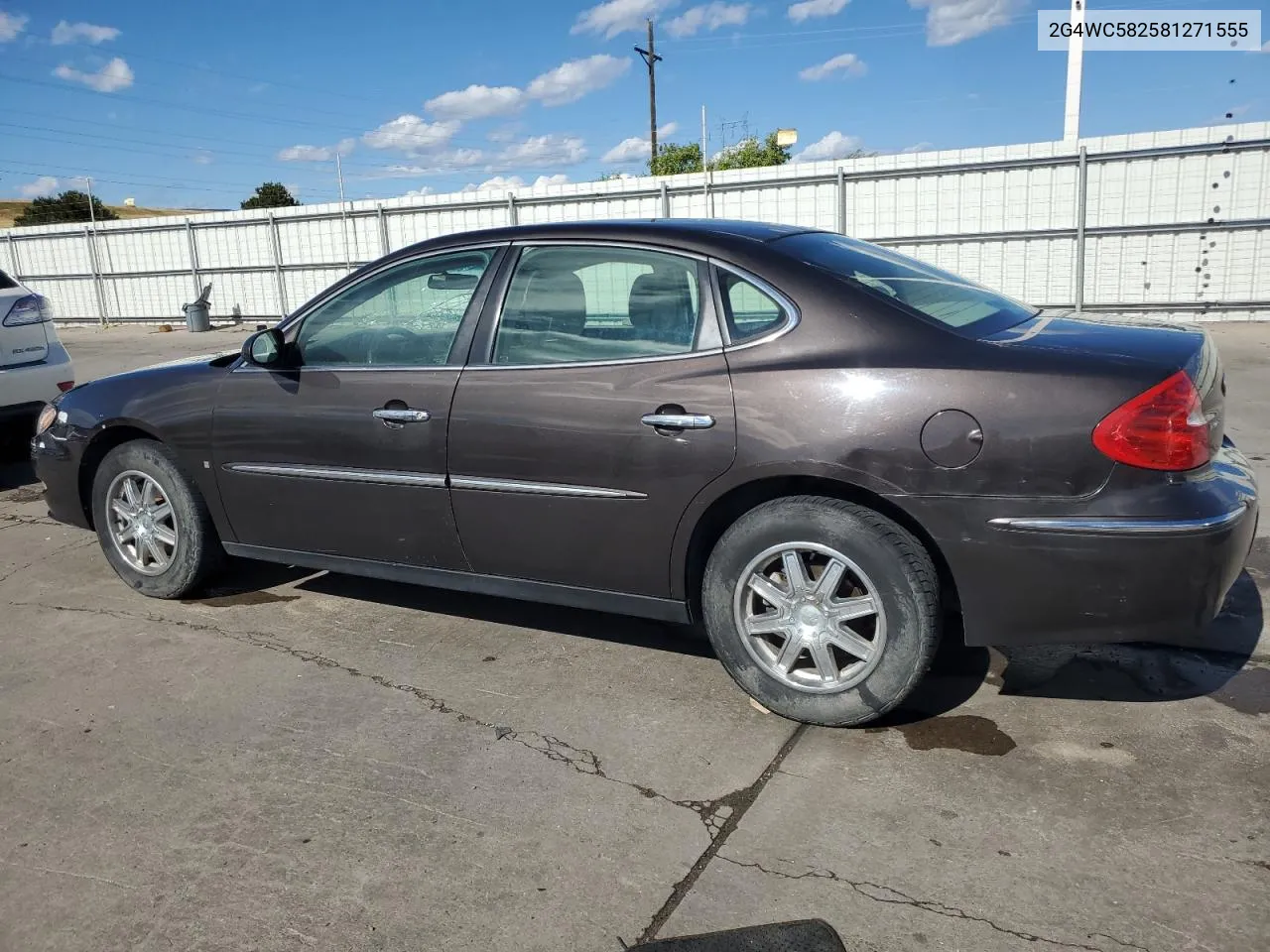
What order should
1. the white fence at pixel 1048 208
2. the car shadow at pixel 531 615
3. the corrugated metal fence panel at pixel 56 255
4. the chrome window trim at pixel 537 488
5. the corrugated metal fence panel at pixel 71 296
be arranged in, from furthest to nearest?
the corrugated metal fence panel at pixel 71 296
the corrugated metal fence panel at pixel 56 255
the white fence at pixel 1048 208
the car shadow at pixel 531 615
the chrome window trim at pixel 537 488

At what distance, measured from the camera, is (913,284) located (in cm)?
343

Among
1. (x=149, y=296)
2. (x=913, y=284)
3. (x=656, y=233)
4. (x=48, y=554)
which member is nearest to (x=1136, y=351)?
(x=913, y=284)

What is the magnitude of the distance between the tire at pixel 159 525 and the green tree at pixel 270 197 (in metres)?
53.8

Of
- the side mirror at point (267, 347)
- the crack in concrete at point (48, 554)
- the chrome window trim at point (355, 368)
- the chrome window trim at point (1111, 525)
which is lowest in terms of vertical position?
the crack in concrete at point (48, 554)

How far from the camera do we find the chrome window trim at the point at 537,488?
10.9ft

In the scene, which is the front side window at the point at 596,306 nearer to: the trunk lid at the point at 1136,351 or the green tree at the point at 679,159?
the trunk lid at the point at 1136,351

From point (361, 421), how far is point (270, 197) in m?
56.9

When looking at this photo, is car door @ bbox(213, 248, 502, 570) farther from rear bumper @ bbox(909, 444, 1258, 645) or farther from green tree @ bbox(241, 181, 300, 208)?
green tree @ bbox(241, 181, 300, 208)

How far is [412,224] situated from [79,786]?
17.6 meters

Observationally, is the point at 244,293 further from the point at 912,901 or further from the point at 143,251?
the point at 912,901

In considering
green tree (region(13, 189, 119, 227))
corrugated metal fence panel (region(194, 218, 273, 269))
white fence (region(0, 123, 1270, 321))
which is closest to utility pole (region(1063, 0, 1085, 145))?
white fence (region(0, 123, 1270, 321))

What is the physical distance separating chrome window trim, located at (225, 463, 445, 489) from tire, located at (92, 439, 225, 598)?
1.23 ft

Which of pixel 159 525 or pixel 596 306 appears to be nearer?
pixel 596 306

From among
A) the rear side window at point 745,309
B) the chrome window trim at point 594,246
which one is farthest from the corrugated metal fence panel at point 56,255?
the rear side window at point 745,309
